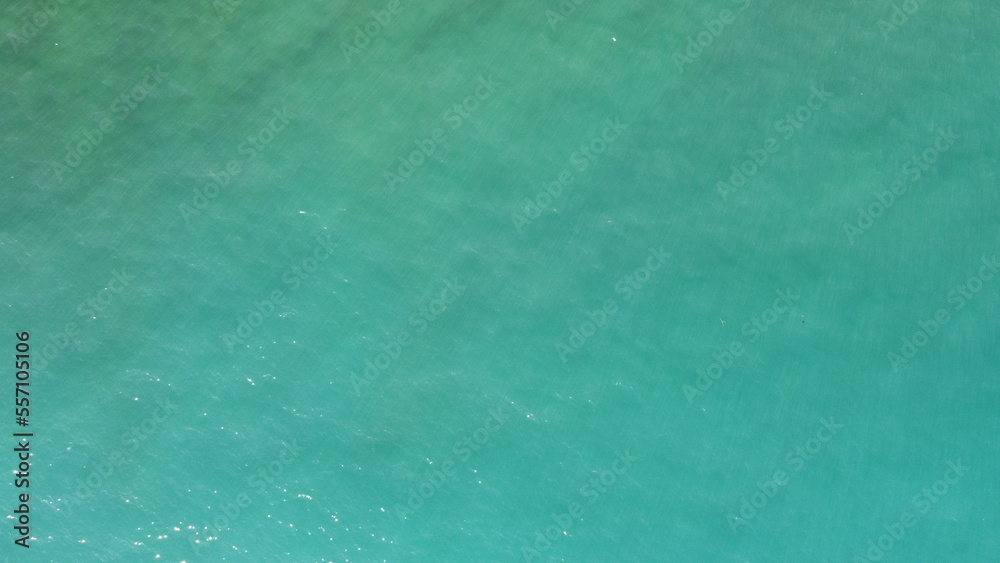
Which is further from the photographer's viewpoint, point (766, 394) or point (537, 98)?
point (537, 98)

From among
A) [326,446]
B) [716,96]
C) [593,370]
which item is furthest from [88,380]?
[716,96]

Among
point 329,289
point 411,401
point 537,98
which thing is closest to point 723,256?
point 537,98

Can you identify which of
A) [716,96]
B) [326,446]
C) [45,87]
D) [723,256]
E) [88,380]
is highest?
[716,96]

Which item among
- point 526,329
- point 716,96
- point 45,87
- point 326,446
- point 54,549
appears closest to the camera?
point 54,549

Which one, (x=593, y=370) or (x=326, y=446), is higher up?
(x=593, y=370)

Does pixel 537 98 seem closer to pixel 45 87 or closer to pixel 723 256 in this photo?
pixel 723 256

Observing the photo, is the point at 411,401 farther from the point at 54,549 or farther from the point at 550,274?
the point at 54,549

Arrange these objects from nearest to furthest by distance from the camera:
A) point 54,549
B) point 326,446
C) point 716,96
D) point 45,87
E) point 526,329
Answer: point 54,549 → point 326,446 → point 526,329 → point 45,87 → point 716,96
